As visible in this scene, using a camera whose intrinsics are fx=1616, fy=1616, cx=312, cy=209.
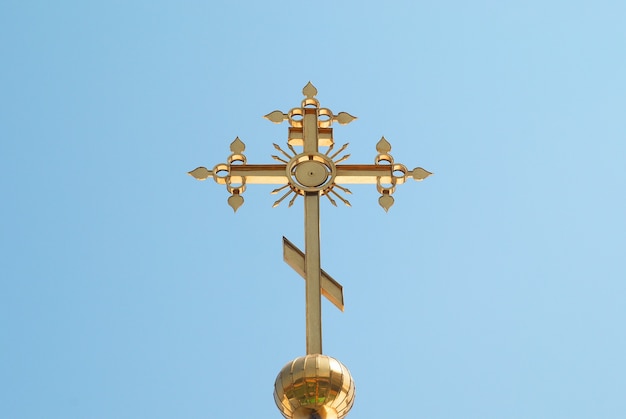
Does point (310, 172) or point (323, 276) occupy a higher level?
point (310, 172)

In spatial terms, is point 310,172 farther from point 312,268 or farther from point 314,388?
point 314,388

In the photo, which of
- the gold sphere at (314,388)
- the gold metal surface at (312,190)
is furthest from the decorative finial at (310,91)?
the gold sphere at (314,388)

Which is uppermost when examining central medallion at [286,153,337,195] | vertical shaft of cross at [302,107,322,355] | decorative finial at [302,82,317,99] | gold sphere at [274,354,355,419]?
decorative finial at [302,82,317,99]

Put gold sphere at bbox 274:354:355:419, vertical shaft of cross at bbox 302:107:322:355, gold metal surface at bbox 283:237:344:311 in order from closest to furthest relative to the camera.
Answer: gold sphere at bbox 274:354:355:419 → vertical shaft of cross at bbox 302:107:322:355 → gold metal surface at bbox 283:237:344:311

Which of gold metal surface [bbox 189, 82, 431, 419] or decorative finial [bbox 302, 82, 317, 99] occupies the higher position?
decorative finial [bbox 302, 82, 317, 99]

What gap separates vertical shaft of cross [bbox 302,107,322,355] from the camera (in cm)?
1008

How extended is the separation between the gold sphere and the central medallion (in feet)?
3.93

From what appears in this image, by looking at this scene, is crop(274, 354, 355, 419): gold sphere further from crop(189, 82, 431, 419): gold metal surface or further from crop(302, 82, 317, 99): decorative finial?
crop(302, 82, 317, 99): decorative finial

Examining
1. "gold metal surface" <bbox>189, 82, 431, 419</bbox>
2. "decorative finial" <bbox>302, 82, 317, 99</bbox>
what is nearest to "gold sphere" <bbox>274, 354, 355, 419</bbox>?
"gold metal surface" <bbox>189, 82, 431, 419</bbox>

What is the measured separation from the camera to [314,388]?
32.4ft

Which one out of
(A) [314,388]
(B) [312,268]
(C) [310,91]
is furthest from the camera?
(C) [310,91]

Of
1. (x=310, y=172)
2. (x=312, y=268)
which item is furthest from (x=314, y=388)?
(x=310, y=172)

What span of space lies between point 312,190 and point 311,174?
153mm

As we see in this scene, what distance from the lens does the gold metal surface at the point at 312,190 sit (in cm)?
991
